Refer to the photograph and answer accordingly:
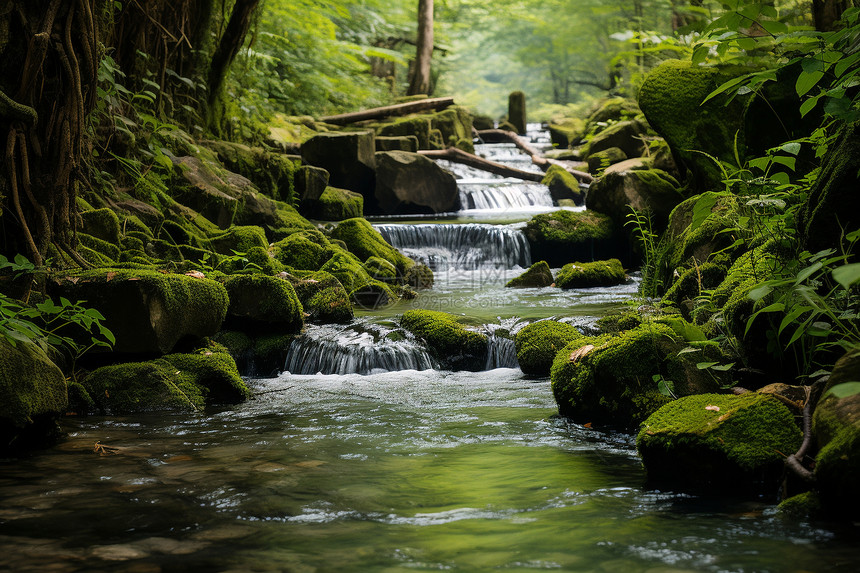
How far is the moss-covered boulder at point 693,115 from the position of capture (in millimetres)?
8875

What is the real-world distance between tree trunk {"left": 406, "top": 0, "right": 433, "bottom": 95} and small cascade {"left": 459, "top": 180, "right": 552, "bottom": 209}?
879cm

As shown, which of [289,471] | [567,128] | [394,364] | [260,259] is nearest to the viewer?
[289,471]

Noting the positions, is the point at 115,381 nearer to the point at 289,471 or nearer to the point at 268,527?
the point at 289,471

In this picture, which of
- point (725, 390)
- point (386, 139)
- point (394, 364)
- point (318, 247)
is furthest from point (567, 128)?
point (725, 390)

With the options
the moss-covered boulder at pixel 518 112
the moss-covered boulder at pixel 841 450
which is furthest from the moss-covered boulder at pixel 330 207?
the moss-covered boulder at pixel 518 112

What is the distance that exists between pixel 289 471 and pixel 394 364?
309 centimetres

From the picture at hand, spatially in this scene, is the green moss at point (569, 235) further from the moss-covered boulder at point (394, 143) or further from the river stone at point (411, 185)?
the moss-covered boulder at point (394, 143)

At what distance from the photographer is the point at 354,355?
267 inches

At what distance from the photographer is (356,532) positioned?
2.90m

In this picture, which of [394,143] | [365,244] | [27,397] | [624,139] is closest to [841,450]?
[27,397]

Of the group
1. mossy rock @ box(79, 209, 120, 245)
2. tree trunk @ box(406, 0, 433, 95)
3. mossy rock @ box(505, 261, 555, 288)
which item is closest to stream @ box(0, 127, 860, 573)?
mossy rock @ box(79, 209, 120, 245)

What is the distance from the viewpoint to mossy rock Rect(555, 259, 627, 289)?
9945 millimetres

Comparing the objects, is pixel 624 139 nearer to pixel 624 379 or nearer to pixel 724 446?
pixel 624 379

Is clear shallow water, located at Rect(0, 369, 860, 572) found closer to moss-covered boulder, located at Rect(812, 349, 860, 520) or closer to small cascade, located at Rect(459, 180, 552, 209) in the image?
moss-covered boulder, located at Rect(812, 349, 860, 520)
